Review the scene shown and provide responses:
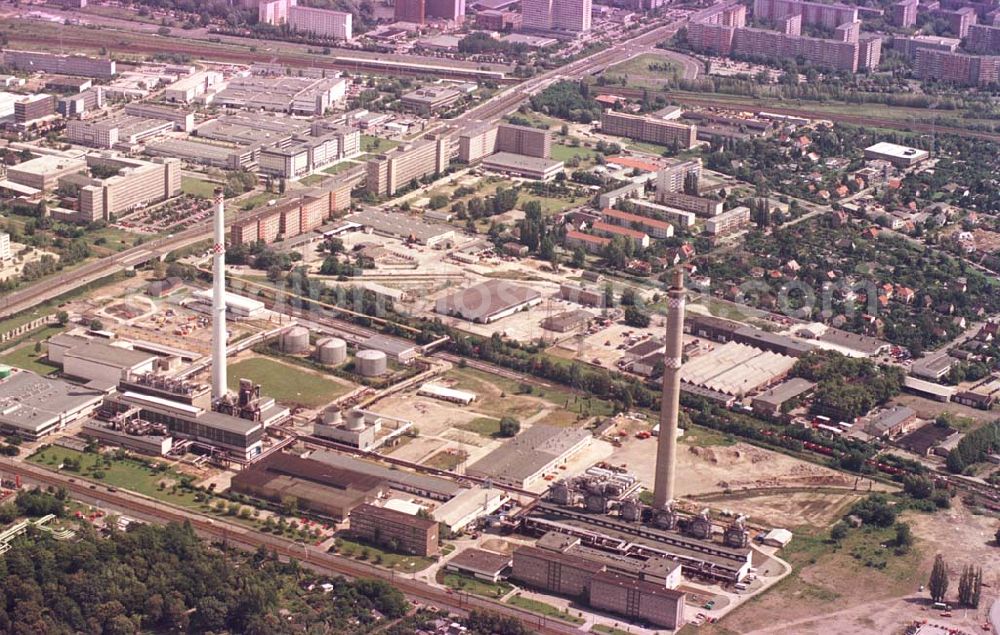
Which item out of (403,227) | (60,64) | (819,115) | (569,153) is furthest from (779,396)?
(60,64)

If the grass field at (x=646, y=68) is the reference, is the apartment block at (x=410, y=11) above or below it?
above

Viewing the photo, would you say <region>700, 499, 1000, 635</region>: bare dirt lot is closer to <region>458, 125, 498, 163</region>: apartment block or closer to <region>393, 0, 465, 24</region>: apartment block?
<region>458, 125, 498, 163</region>: apartment block

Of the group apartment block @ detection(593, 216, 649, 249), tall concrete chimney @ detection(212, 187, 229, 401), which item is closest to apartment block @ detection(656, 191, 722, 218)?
apartment block @ detection(593, 216, 649, 249)

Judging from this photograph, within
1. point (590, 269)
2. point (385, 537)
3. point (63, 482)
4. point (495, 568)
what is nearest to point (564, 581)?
point (495, 568)

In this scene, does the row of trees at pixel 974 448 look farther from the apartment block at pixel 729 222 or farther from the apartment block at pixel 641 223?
the apartment block at pixel 729 222

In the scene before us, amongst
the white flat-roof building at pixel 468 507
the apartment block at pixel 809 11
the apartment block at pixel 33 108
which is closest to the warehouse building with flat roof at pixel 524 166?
the apartment block at pixel 33 108
